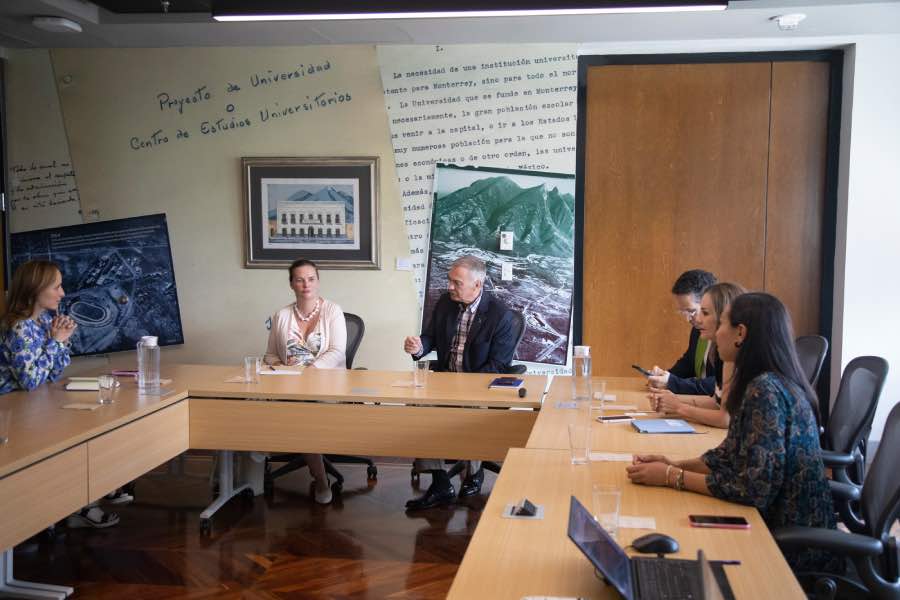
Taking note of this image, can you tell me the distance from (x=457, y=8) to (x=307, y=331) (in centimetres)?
204

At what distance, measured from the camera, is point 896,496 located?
6.65 ft

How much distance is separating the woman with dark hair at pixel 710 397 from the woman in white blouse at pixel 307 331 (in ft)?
6.53

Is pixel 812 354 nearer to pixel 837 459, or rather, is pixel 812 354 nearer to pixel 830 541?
pixel 837 459

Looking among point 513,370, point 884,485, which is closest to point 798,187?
point 513,370

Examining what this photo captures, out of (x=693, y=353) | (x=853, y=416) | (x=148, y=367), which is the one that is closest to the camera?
(x=853, y=416)

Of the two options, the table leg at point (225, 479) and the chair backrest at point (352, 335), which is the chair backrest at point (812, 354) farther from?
the table leg at point (225, 479)

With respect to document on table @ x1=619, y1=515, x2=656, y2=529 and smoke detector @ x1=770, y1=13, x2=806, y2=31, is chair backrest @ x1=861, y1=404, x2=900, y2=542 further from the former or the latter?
smoke detector @ x1=770, y1=13, x2=806, y2=31

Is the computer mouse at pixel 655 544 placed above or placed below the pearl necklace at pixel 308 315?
below

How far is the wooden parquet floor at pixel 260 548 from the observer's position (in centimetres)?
338

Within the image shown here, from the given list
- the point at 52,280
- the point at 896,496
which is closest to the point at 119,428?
the point at 52,280

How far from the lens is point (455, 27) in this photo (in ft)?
16.8

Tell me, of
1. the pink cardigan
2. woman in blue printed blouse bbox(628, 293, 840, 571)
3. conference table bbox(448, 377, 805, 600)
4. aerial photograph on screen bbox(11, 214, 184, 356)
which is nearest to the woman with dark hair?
conference table bbox(448, 377, 805, 600)

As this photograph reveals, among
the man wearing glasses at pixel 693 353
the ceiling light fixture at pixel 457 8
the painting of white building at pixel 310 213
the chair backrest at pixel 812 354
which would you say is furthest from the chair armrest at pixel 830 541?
the painting of white building at pixel 310 213

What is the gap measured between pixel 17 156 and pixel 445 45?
3.12m
